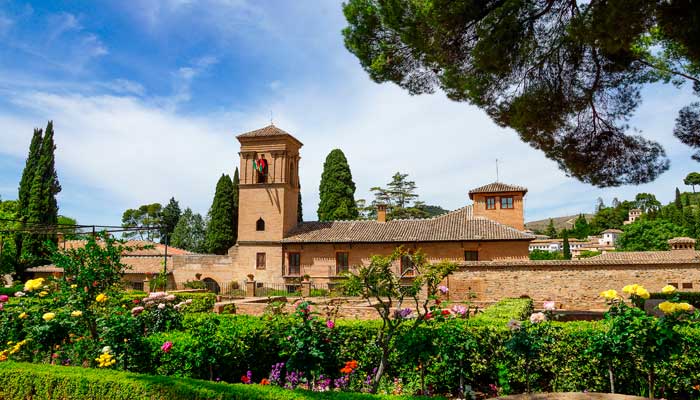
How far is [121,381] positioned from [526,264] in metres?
15.1

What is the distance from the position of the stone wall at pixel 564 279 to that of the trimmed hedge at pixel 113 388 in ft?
41.6

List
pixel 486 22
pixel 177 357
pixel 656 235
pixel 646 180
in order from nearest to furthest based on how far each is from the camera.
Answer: pixel 177 357, pixel 486 22, pixel 646 180, pixel 656 235

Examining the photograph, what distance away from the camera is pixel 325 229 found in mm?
27688

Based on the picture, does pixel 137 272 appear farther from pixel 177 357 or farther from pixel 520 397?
pixel 520 397

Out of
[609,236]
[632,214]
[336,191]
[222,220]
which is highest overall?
[632,214]

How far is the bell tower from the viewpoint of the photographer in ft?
90.1

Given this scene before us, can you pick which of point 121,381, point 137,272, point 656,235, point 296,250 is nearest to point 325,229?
point 296,250

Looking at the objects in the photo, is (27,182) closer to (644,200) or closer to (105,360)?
(105,360)

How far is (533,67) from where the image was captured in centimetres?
892

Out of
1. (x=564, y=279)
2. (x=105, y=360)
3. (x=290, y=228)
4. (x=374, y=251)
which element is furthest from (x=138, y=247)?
(x=290, y=228)

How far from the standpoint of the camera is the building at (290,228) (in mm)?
26047

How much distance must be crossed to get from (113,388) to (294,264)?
21573 millimetres

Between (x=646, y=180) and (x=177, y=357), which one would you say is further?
(x=646, y=180)

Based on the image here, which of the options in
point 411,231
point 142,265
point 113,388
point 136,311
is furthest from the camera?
point 142,265
